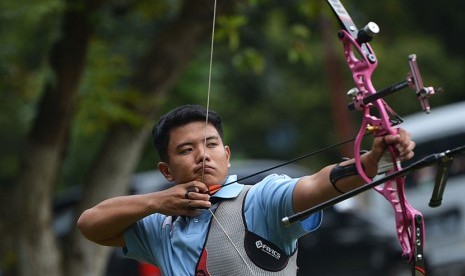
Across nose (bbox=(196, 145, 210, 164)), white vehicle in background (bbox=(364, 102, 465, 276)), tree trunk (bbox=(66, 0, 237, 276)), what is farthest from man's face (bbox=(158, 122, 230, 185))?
white vehicle in background (bbox=(364, 102, 465, 276))

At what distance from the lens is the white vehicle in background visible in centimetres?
1666

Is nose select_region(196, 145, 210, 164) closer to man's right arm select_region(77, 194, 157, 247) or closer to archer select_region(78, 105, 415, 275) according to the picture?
archer select_region(78, 105, 415, 275)

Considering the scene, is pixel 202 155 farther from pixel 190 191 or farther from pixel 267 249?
pixel 267 249

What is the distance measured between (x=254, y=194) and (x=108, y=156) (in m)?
5.49

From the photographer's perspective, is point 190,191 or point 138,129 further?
point 138,129

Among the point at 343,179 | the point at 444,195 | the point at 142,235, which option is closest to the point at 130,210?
the point at 142,235

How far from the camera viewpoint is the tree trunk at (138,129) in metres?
9.45

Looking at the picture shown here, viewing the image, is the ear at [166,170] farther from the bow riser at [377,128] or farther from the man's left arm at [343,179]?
the bow riser at [377,128]

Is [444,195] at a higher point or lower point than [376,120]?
higher

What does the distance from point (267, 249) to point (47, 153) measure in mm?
5200

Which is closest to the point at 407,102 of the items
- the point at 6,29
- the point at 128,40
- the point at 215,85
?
the point at 215,85

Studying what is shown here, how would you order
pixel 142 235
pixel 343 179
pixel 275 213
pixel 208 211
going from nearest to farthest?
pixel 343 179 → pixel 275 213 → pixel 208 211 → pixel 142 235

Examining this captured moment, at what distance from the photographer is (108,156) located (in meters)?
9.81

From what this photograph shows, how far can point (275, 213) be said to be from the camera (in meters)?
4.32
